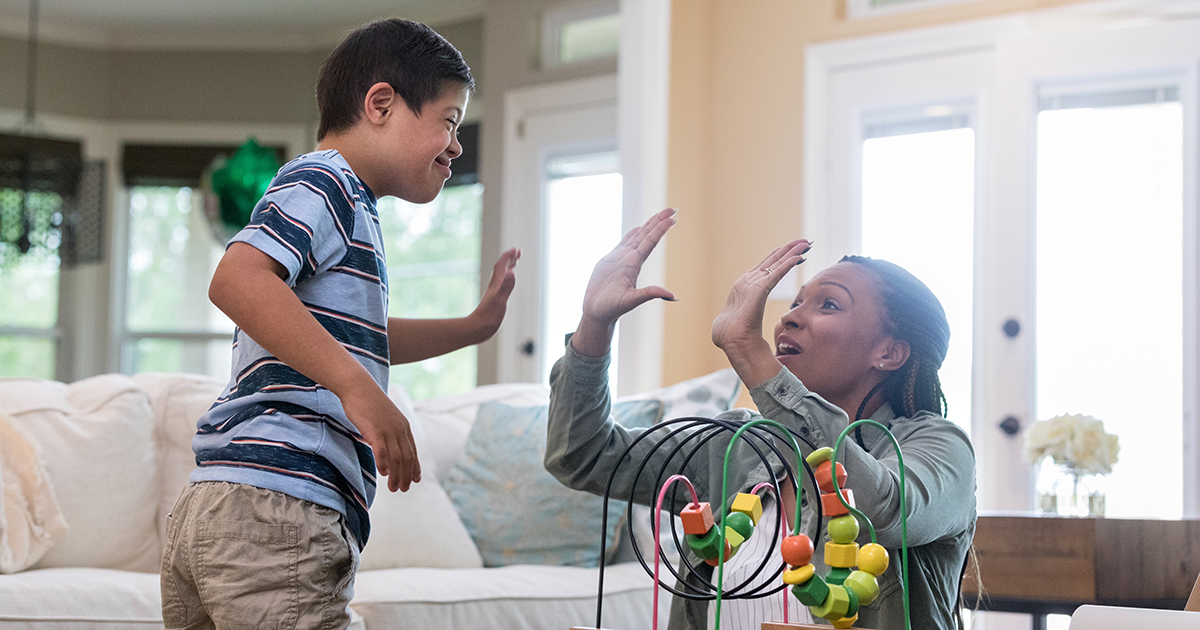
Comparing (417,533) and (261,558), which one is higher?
(261,558)

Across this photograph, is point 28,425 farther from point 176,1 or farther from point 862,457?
point 176,1

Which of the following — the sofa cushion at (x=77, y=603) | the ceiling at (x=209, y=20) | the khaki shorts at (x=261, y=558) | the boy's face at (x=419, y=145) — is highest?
the ceiling at (x=209, y=20)

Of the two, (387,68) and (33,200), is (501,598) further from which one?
(33,200)

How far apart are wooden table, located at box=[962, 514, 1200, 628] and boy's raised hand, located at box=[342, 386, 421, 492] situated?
1318mm

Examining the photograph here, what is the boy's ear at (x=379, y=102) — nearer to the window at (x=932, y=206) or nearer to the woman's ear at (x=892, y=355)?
the woman's ear at (x=892, y=355)

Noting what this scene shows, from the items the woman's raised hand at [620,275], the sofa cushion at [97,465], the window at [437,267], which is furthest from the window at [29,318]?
the woman's raised hand at [620,275]

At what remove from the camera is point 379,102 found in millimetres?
1282

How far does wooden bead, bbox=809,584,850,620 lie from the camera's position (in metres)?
0.84

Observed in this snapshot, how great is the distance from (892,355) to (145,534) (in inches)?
70.0

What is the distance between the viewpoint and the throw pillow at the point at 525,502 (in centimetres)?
258

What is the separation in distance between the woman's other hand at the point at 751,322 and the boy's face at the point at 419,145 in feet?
1.29

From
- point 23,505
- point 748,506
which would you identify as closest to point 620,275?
point 748,506

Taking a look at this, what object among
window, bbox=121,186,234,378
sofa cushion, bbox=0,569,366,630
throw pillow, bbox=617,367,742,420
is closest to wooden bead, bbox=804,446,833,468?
sofa cushion, bbox=0,569,366,630

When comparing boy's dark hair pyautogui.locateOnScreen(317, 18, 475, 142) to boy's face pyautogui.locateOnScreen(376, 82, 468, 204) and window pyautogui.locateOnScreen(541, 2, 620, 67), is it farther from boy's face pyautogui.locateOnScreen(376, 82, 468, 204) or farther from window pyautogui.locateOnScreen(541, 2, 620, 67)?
window pyautogui.locateOnScreen(541, 2, 620, 67)
